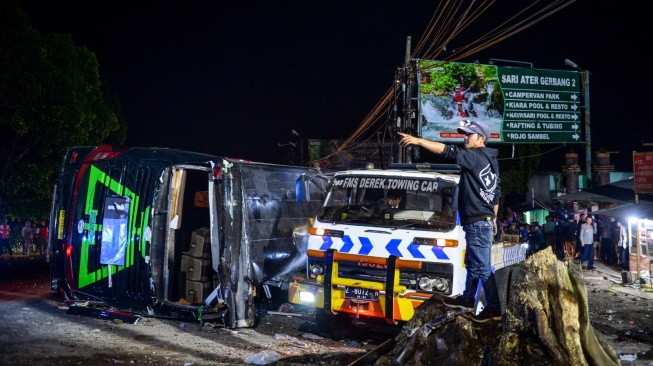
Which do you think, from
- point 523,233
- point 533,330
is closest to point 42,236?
point 523,233

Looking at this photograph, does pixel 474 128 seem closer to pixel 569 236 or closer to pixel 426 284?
pixel 426 284

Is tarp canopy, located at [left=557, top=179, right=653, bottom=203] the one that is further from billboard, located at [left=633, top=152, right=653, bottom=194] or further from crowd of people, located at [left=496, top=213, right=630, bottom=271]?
billboard, located at [left=633, top=152, right=653, bottom=194]

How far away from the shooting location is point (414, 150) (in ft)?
69.8

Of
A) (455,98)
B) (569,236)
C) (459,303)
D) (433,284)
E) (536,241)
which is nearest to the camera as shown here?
(459,303)

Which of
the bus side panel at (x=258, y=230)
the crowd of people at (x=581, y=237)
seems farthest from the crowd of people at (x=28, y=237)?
the crowd of people at (x=581, y=237)

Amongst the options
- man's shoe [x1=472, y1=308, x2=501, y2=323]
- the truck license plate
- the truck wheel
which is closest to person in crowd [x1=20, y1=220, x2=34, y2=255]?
the truck wheel

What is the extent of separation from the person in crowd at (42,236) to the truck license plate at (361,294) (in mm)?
17734

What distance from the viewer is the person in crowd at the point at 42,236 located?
22.1 meters

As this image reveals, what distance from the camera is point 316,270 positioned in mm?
8008

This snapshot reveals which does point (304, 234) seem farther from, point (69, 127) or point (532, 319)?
point (69, 127)

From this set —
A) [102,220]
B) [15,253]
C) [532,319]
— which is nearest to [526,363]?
[532,319]

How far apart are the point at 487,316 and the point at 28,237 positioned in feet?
67.5

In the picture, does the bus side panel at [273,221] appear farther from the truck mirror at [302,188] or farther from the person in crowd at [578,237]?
the person in crowd at [578,237]

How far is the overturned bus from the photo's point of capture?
845 cm
